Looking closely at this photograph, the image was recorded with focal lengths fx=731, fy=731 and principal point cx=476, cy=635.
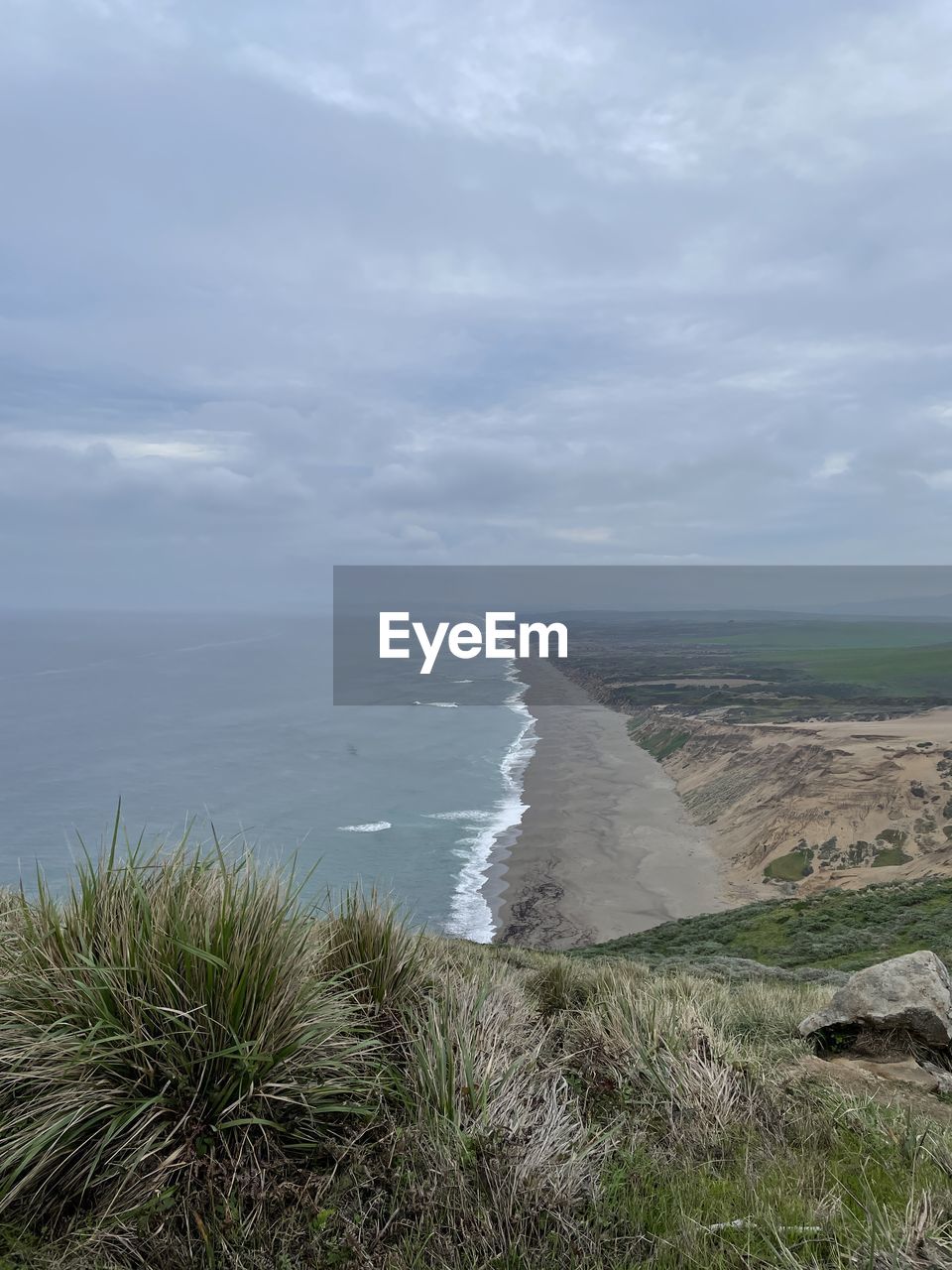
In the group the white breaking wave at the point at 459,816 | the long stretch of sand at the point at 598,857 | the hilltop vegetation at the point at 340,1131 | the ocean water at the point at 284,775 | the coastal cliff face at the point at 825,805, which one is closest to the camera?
the hilltop vegetation at the point at 340,1131

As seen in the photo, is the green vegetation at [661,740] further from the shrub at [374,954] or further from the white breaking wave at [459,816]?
the shrub at [374,954]

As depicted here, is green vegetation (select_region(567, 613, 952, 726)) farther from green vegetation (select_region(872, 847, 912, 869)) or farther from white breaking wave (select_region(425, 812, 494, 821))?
white breaking wave (select_region(425, 812, 494, 821))

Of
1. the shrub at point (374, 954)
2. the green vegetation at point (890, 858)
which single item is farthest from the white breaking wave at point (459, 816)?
the shrub at point (374, 954)

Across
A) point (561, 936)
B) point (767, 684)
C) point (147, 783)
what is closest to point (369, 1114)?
point (561, 936)

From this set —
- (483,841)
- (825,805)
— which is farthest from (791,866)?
(483,841)

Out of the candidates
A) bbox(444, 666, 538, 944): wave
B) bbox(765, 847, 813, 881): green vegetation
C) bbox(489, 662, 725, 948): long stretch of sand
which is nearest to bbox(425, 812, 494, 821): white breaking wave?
bbox(444, 666, 538, 944): wave

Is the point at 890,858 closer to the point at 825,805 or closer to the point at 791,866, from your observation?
the point at 791,866
